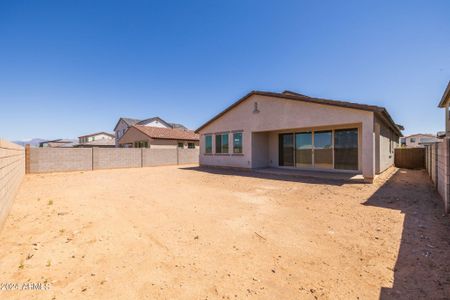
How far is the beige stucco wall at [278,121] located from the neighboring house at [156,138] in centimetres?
860

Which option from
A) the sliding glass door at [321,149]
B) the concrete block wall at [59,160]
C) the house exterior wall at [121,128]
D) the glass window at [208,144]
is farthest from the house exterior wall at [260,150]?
the house exterior wall at [121,128]

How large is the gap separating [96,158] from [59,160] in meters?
Result: 2.36

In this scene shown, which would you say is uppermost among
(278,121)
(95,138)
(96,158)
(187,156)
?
(95,138)

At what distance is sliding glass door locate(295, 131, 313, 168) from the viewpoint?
1204cm

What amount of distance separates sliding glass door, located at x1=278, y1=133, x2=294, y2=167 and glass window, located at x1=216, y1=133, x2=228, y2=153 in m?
3.83

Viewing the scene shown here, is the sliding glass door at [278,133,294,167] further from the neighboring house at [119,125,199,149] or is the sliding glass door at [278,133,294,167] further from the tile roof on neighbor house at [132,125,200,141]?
the neighboring house at [119,125,199,149]

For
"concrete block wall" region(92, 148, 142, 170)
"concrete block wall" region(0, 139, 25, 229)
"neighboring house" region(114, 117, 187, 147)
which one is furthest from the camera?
"neighboring house" region(114, 117, 187, 147)

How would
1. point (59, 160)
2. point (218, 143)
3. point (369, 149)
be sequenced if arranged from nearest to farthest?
point (369, 149), point (59, 160), point (218, 143)

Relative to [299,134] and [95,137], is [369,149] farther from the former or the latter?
[95,137]

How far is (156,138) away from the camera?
76.5 ft

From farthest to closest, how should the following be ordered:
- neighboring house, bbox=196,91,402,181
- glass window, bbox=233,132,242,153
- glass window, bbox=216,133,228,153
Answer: glass window, bbox=216,133,228,153
glass window, bbox=233,132,242,153
neighboring house, bbox=196,91,402,181

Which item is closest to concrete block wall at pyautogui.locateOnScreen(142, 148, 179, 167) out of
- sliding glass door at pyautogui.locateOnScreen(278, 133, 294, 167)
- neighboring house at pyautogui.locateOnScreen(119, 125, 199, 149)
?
neighboring house at pyautogui.locateOnScreen(119, 125, 199, 149)

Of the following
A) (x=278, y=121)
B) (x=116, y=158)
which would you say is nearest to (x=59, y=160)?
(x=116, y=158)

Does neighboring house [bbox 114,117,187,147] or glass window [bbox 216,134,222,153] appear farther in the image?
neighboring house [bbox 114,117,187,147]
